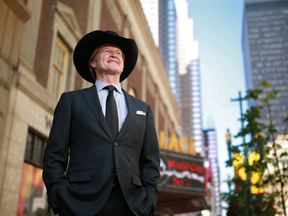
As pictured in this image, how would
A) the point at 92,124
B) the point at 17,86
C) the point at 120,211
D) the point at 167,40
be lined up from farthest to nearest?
the point at 167,40
the point at 17,86
the point at 92,124
the point at 120,211

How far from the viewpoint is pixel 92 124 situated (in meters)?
2.94

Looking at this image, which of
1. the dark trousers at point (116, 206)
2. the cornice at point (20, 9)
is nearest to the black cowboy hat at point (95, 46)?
the dark trousers at point (116, 206)

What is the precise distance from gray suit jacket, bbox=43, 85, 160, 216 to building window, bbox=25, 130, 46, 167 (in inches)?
316

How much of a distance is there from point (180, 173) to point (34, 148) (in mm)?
10496

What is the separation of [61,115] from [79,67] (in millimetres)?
838

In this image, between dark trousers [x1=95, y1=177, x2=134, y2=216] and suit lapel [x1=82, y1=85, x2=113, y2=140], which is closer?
dark trousers [x1=95, y1=177, x2=134, y2=216]

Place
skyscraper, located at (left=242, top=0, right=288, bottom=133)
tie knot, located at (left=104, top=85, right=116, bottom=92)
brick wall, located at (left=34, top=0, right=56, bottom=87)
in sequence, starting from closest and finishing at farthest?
1. tie knot, located at (left=104, top=85, right=116, bottom=92)
2. brick wall, located at (left=34, top=0, right=56, bottom=87)
3. skyscraper, located at (left=242, top=0, right=288, bottom=133)

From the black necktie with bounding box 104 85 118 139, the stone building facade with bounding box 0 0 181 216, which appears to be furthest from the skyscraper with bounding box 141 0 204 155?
the black necktie with bounding box 104 85 118 139

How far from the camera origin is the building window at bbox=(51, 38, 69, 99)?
43.8 feet

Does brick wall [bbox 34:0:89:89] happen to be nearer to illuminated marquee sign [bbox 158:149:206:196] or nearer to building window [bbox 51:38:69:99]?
building window [bbox 51:38:69:99]

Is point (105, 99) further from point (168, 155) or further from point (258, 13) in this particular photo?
point (258, 13)

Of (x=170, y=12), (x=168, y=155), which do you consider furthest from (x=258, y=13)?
(x=168, y=155)

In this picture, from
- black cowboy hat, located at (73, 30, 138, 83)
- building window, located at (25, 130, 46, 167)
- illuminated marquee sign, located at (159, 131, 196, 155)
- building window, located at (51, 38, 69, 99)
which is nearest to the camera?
black cowboy hat, located at (73, 30, 138, 83)

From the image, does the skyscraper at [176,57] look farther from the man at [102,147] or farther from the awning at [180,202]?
the man at [102,147]
